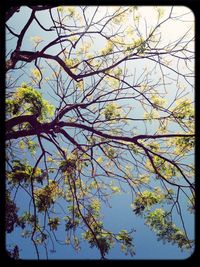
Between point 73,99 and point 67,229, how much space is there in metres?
1.86

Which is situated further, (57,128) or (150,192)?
(150,192)

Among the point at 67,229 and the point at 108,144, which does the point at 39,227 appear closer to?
the point at 67,229

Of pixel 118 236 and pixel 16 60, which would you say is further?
pixel 118 236

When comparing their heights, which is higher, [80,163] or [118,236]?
[80,163]

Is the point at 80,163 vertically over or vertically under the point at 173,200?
over

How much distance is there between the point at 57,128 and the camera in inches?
160

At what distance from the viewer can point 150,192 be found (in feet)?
15.7
